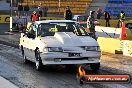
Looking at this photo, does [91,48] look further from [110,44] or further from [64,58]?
[110,44]

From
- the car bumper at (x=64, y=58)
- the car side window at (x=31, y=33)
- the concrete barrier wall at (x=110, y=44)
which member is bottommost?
the concrete barrier wall at (x=110, y=44)

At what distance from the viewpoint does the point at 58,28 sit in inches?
520

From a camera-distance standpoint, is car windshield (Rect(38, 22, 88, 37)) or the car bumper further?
car windshield (Rect(38, 22, 88, 37))

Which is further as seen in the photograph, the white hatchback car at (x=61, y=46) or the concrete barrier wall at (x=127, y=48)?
the concrete barrier wall at (x=127, y=48)

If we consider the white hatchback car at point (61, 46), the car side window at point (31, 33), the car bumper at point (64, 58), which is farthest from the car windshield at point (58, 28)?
the car bumper at point (64, 58)

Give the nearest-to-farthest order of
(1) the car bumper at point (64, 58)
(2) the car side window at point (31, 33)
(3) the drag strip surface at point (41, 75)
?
1. (3) the drag strip surface at point (41, 75)
2. (1) the car bumper at point (64, 58)
3. (2) the car side window at point (31, 33)

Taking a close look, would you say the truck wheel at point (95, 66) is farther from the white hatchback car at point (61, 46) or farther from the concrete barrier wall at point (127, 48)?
the concrete barrier wall at point (127, 48)

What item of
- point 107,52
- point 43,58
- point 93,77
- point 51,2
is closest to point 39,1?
point 51,2

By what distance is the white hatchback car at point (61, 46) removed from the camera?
11.8 m

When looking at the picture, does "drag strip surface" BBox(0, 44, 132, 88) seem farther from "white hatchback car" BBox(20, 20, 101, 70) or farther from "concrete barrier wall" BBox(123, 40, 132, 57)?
"concrete barrier wall" BBox(123, 40, 132, 57)

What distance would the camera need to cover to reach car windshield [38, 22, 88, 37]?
13.0 meters

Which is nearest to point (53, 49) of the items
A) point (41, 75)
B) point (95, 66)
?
Answer: point (41, 75)

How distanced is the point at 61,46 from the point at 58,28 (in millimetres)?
1457

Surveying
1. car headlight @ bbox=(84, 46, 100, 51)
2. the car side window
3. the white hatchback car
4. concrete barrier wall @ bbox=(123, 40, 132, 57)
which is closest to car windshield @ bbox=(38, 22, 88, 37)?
the white hatchback car
